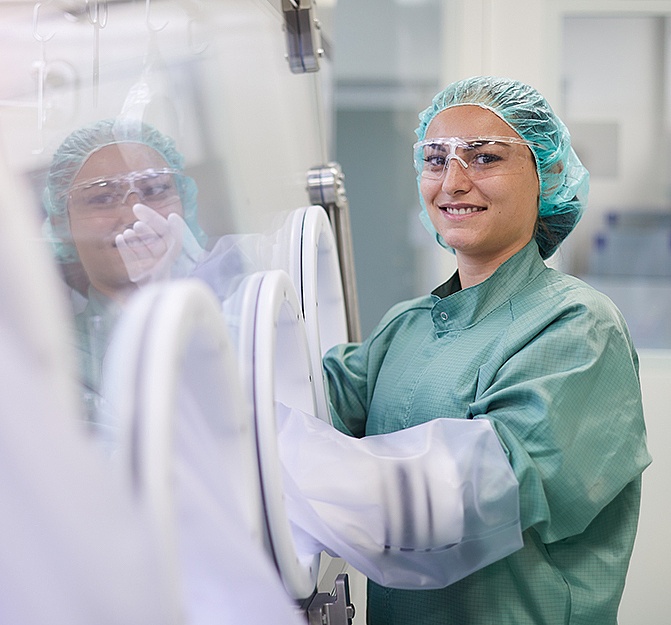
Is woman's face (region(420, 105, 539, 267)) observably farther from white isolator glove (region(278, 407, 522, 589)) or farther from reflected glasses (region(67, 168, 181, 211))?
reflected glasses (region(67, 168, 181, 211))

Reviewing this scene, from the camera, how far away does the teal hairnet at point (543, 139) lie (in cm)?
127

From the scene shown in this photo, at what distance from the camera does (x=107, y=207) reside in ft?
2.23

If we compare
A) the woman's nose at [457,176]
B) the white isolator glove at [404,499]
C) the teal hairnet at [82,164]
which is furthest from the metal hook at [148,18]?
the woman's nose at [457,176]

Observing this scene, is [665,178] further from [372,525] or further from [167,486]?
[167,486]

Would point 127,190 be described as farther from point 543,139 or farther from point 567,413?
point 543,139

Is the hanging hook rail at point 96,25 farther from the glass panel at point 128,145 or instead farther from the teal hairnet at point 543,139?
the teal hairnet at point 543,139

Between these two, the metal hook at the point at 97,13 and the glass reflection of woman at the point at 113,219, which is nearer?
the glass reflection of woman at the point at 113,219

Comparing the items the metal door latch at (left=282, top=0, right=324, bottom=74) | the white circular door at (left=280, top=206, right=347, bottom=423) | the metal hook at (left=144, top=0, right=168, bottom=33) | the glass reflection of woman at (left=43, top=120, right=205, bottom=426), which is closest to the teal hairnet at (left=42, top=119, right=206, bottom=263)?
the glass reflection of woman at (left=43, top=120, right=205, bottom=426)

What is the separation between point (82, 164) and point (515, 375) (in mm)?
625

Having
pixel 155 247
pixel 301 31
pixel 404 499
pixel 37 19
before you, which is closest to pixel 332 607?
pixel 404 499

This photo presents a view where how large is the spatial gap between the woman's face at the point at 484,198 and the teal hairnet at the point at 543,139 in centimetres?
2

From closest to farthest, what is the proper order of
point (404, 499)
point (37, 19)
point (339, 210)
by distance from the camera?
point (37, 19), point (404, 499), point (339, 210)

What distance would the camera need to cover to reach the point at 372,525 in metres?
0.90

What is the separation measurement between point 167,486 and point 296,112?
108 cm
